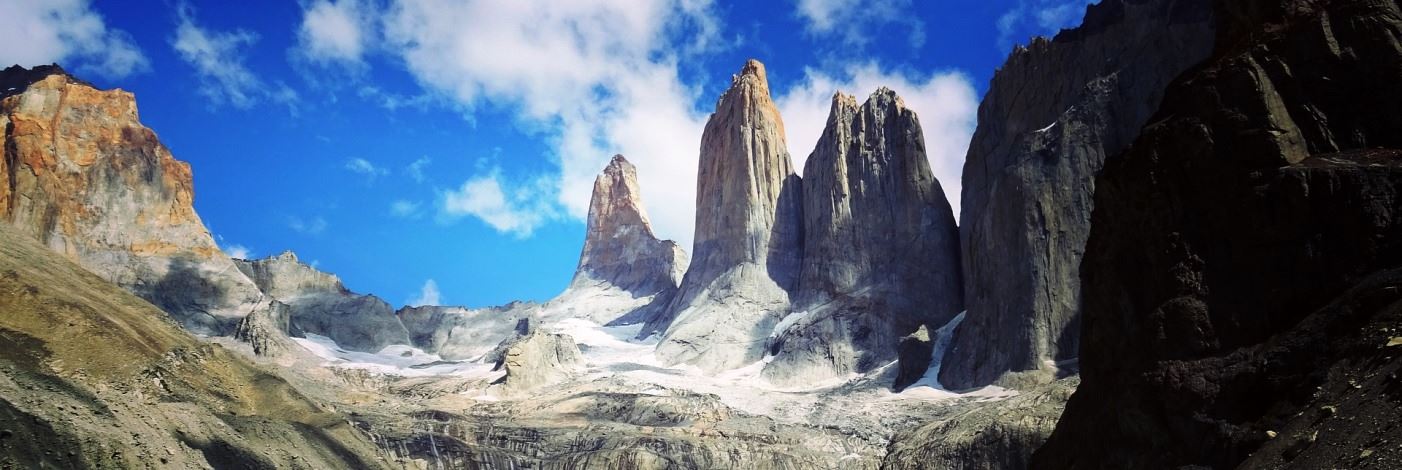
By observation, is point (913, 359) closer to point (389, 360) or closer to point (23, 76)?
point (389, 360)

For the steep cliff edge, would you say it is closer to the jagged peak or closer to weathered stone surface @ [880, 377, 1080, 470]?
weathered stone surface @ [880, 377, 1080, 470]

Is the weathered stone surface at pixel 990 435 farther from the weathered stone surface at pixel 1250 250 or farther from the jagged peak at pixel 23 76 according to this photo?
the jagged peak at pixel 23 76

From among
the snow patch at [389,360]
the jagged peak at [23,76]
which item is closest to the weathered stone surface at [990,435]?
the snow patch at [389,360]

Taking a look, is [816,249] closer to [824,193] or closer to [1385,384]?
[824,193]

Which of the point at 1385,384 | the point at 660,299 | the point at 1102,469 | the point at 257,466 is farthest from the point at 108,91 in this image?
the point at 1385,384

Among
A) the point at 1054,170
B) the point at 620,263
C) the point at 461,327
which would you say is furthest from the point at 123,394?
the point at 620,263
